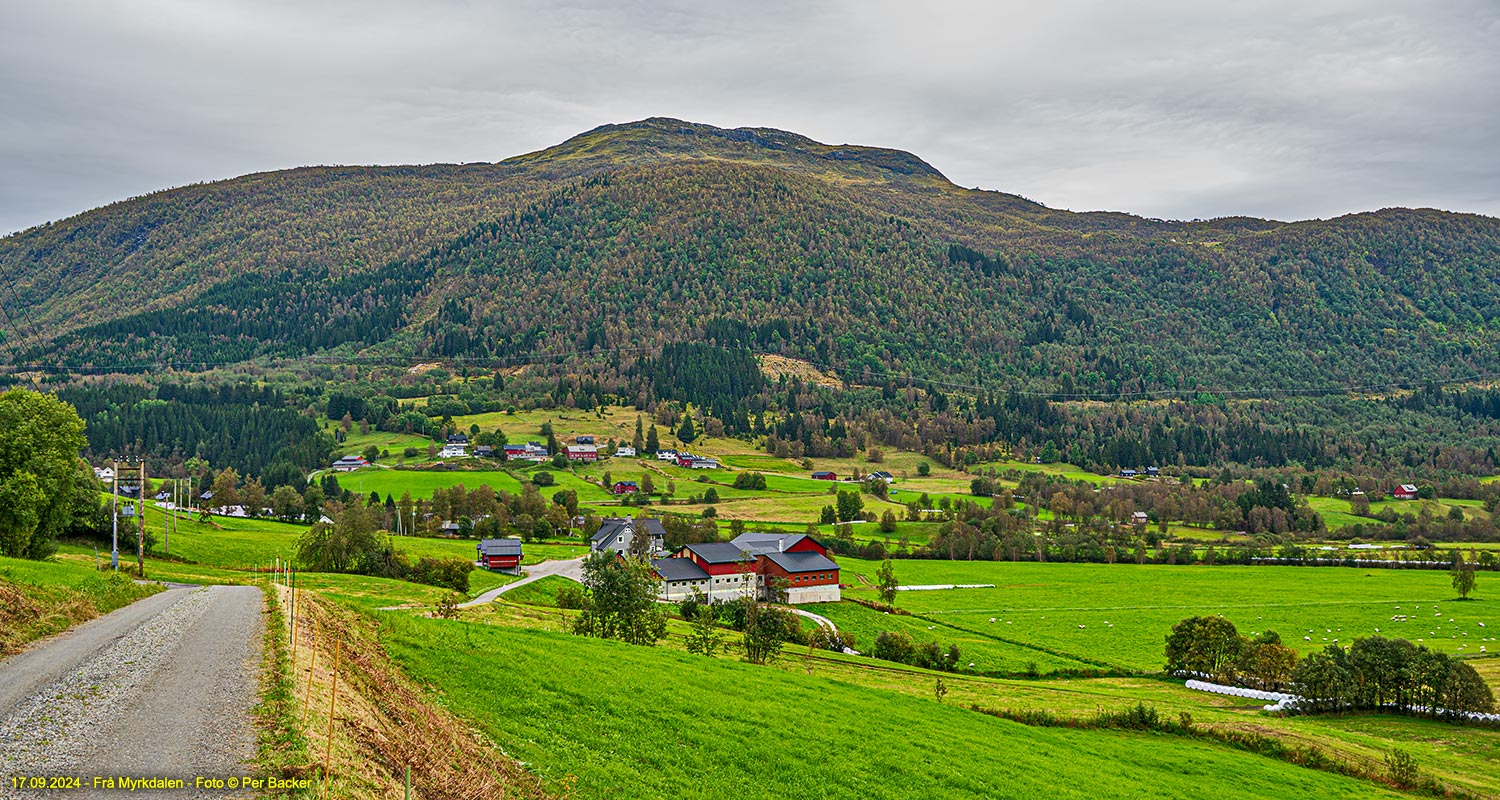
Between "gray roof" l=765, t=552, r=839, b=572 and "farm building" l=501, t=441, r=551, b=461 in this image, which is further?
"farm building" l=501, t=441, r=551, b=461

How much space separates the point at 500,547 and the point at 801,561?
33.8m

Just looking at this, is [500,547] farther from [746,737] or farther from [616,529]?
[746,737]

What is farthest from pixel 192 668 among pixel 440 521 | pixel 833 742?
pixel 440 521

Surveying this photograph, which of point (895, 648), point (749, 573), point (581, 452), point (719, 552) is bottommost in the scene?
point (895, 648)

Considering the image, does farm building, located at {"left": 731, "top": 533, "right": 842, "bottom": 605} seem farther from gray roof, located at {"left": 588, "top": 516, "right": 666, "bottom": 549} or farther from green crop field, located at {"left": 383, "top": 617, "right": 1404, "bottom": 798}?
green crop field, located at {"left": 383, "top": 617, "right": 1404, "bottom": 798}

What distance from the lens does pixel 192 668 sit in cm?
1948

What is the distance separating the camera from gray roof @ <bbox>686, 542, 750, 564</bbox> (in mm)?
101875

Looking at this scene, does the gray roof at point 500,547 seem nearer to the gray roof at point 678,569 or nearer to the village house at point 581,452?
the gray roof at point 678,569

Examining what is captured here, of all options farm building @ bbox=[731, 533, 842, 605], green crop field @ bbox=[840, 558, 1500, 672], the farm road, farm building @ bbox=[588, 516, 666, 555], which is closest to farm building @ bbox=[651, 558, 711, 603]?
farm building @ bbox=[731, 533, 842, 605]

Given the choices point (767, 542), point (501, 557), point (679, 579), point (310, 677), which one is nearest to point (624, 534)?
point (767, 542)

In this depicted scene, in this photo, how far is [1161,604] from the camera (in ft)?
330

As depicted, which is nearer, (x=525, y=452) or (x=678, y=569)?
(x=678, y=569)

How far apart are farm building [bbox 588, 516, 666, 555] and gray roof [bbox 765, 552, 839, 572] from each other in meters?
17.9

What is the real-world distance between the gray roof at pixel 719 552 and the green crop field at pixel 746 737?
60.2 metres
